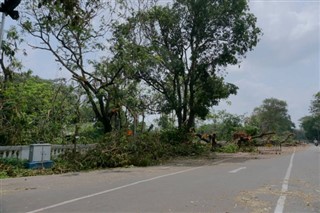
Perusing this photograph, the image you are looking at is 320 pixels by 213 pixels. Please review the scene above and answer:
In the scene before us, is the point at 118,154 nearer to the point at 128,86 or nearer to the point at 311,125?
the point at 128,86

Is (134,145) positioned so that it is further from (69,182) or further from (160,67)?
(160,67)

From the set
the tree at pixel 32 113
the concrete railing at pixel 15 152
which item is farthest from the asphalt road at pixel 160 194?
the tree at pixel 32 113

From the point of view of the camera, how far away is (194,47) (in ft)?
97.0

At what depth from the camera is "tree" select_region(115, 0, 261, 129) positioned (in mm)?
27641

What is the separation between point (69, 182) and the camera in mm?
11898

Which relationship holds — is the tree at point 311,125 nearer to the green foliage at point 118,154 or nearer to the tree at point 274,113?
the tree at point 274,113

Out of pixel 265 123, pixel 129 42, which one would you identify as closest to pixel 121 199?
pixel 129 42

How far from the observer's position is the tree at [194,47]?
27641 millimetres

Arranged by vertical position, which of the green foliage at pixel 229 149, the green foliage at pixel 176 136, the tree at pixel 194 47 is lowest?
the green foliage at pixel 229 149

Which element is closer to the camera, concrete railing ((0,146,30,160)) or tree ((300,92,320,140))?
concrete railing ((0,146,30,160))

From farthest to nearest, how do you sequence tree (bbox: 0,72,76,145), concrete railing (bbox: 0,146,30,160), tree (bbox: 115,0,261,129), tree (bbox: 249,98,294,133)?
1. tree (bbox: 249,98,294,133)
2. tree (bbox: 115,0,261,129)
3. tree (bbox: 0,72,76,145)
4. concrete railing (bbox: 0,146,30,160)

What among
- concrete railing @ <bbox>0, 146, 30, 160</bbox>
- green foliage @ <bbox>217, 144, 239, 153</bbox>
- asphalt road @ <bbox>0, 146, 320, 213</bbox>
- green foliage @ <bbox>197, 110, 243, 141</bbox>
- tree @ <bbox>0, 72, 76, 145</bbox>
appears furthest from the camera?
green foliage @ <bbox>197, 110, 243, 141</bbox>

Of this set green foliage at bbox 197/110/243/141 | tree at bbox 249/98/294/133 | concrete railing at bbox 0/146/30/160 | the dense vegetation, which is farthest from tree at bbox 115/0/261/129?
tree at bbox 249/98/294/133

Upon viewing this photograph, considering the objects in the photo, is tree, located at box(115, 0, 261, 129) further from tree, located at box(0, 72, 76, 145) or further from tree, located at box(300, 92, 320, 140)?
tree, located at box(300, 92, 320, 140)
